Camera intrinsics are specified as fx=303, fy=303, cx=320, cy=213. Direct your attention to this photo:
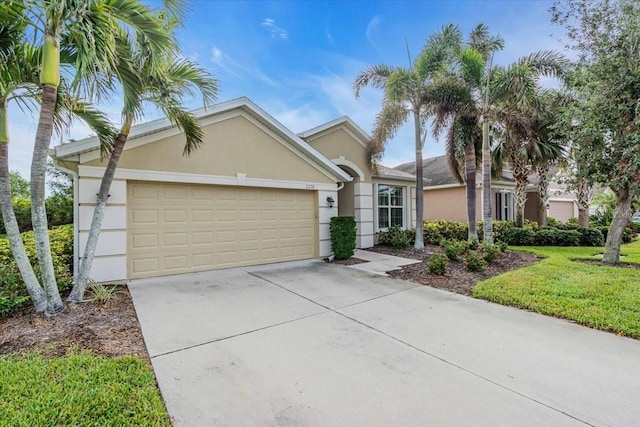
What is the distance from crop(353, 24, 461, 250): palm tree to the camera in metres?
10.6

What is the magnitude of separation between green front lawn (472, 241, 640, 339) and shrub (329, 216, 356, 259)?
4.20 meters

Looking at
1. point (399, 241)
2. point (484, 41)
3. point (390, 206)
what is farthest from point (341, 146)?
point (484, 41)

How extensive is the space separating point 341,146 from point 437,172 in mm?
11318

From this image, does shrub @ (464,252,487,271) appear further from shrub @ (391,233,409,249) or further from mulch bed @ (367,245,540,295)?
shrub @ (391,233,409,249)

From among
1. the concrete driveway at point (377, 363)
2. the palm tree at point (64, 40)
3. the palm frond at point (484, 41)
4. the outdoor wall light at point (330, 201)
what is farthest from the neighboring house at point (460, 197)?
the palm tree at point (64, 40)

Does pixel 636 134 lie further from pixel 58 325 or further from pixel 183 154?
pixel 58 325

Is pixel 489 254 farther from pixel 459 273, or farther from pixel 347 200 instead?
pixel 347 200

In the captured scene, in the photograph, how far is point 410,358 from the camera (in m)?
3.72

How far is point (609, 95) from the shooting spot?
27.3 ft

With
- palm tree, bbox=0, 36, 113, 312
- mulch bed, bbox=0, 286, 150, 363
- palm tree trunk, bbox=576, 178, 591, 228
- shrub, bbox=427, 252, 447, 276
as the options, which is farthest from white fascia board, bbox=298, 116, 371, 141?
palm tree trunk, bbox=576, 178, 591, 228

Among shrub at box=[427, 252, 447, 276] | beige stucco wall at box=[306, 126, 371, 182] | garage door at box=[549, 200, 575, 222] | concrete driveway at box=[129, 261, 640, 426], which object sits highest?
beige stucco wall at box=[306, 126, 371, 182]

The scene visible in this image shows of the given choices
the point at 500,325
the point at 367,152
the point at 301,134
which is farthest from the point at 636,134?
the point at 301,134

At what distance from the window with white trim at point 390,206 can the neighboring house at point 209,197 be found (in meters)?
3.56

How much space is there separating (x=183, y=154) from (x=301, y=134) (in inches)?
201
